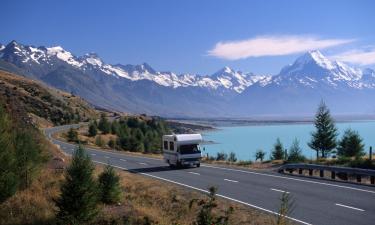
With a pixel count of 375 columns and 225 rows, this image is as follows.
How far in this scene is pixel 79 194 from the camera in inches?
676

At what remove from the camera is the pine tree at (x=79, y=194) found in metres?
16.9

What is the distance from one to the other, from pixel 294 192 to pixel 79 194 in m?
→ 9.59

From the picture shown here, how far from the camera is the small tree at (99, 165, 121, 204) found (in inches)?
795

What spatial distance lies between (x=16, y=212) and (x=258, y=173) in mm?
15658

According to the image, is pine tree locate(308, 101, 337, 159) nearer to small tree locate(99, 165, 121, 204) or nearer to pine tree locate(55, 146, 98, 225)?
small tree locate(99, 165, 121, 204)

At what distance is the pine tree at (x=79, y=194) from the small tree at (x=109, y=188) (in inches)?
96.6

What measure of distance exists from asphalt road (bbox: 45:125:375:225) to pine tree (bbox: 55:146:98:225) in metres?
6.23

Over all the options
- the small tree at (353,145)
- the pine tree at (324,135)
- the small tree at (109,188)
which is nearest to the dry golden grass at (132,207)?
the small tree at (109,188)

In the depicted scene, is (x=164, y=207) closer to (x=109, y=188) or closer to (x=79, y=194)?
(x=109, y=188)

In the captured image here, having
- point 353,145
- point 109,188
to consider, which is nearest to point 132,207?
point 109,188

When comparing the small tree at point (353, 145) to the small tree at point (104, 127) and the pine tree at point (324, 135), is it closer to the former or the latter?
the pine tree at point (324, 135)

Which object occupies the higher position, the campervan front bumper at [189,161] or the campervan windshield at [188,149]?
the campervan windshield at [188,149]

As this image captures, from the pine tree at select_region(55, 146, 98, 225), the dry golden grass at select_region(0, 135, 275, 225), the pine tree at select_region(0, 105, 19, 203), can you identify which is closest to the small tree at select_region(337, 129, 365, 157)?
the dry golden grass at select_region(0, 135, 275, 225)

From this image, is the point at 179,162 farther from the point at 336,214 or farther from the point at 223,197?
the point at 336,214
